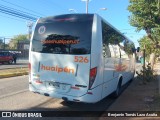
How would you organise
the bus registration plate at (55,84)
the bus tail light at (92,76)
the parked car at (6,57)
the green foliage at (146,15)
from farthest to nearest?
the parked car at (6,57) → the green foliage at (146,15) → the bus registration plate at (55,84) → the bus tail light at (92,76)

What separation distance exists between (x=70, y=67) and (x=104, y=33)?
5.35 feet

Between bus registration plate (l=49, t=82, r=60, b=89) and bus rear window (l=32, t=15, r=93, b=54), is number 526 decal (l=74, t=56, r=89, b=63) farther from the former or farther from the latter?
bus registration plate (l=49, t=82, r=60, b=89)

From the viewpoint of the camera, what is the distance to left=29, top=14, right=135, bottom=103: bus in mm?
7910

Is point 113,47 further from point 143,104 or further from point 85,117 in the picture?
point 85,117

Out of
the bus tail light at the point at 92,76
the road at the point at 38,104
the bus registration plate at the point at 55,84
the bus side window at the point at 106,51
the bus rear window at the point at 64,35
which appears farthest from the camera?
the road at the point at 38,104

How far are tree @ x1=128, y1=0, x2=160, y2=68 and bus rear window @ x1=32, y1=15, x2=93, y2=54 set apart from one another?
4929 mm

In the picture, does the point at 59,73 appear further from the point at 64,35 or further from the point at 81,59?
the point at 64,35

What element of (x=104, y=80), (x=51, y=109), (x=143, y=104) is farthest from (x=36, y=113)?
(x=143, y=104)

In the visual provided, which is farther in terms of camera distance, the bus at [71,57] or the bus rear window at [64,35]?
the bus rear window at [64,35]

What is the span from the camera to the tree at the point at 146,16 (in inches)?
498

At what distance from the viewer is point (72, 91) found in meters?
8.02

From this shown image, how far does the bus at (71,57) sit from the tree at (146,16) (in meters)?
4.31

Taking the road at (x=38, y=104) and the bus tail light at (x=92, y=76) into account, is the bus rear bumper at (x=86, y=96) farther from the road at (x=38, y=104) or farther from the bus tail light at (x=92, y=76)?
the road at (x=38, y=104)

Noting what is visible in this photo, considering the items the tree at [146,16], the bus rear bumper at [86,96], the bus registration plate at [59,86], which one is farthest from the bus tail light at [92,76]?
the tree at [146,16]
